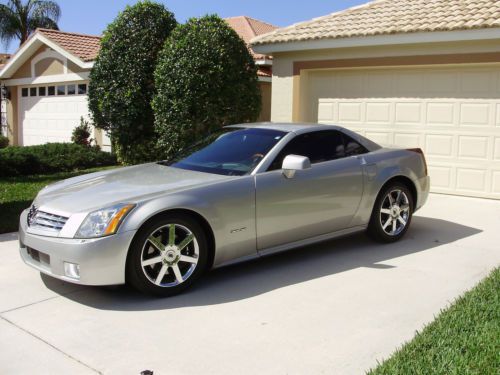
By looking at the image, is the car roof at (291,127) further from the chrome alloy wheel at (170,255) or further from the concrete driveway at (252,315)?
the chrome alloy wheel at (170,255)

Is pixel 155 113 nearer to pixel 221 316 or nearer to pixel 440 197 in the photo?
pixel 440 197

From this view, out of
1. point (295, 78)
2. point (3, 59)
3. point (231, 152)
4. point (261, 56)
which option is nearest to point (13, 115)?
point (3, 59)

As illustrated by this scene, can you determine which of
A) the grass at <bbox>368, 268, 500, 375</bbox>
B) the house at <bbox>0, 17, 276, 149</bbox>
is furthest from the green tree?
the grass at <bbox>368, 268, 500, 375</bbox>

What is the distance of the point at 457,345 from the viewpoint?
12.4ft

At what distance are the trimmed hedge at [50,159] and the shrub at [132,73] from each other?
209 centimetres

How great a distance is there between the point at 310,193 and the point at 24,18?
1192 inches

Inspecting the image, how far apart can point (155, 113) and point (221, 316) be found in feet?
24.3

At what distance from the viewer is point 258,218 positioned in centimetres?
530

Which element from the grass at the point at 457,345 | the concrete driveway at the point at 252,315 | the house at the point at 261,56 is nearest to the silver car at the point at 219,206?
the concrete driveway at the point at 252,315

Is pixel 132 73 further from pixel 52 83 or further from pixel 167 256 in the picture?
Result: pixel 52 83

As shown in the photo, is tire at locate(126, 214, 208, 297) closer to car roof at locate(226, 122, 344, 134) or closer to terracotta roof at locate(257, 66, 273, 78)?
car roof at locate(226, 122, 344, 134)

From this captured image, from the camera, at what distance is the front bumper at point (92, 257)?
447cm

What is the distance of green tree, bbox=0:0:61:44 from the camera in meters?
30.7

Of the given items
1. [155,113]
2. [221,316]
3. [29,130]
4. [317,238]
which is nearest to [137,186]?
[221,316]
